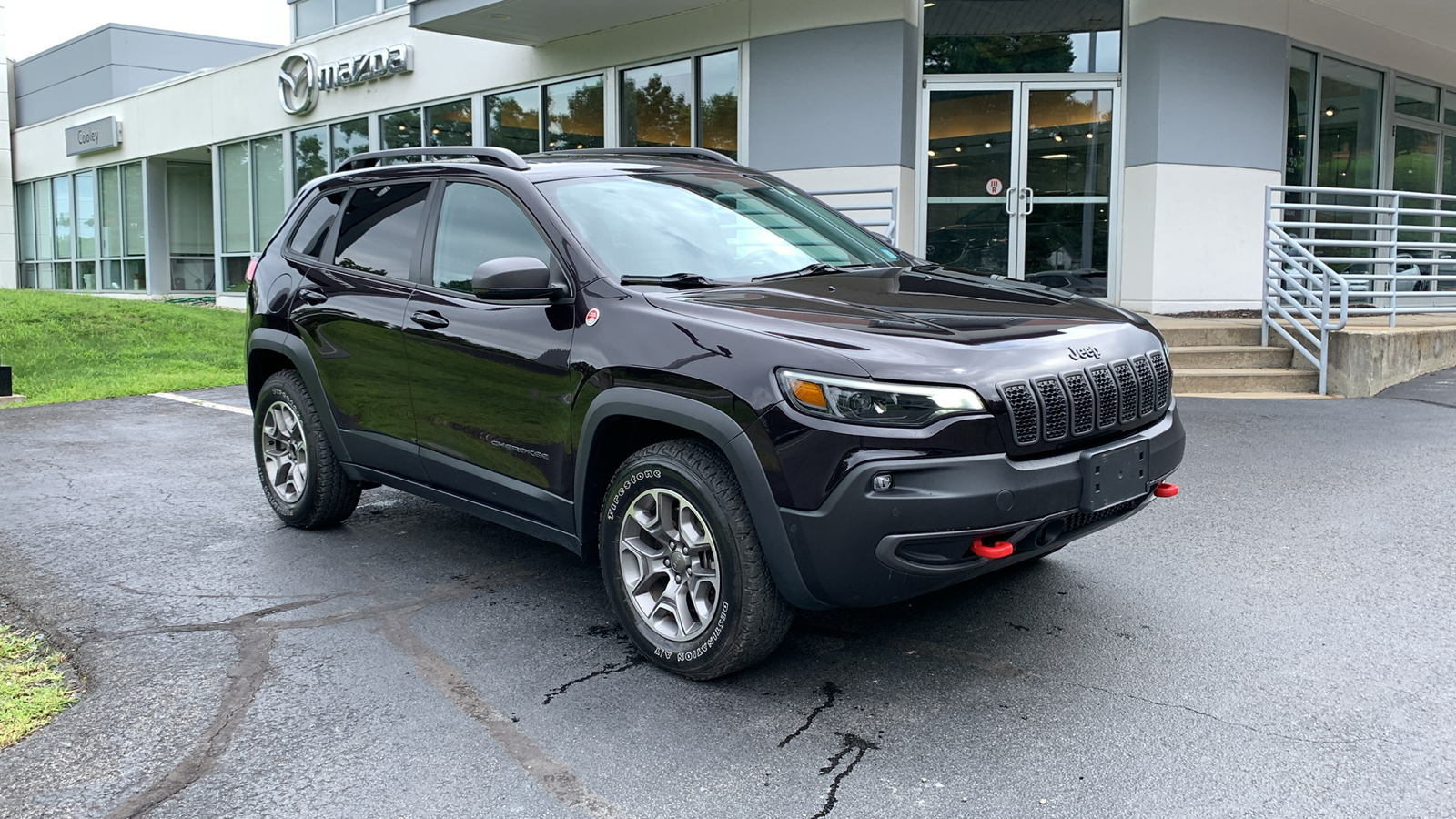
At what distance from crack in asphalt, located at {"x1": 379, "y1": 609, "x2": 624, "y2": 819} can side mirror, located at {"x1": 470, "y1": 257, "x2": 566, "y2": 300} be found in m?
1.32

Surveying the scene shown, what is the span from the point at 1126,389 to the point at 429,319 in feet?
8.88

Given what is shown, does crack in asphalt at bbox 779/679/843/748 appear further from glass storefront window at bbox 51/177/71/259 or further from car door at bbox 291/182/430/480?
glass storefront window at bbox 51/177/71/259

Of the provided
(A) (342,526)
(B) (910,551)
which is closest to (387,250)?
(A) (342,526)

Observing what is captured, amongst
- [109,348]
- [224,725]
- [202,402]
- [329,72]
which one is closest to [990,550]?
[224,725]

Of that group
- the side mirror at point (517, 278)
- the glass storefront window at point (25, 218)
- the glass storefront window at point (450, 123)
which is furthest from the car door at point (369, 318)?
the glass storefront window at point (25, 218)

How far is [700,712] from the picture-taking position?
139 inches

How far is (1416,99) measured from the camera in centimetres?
1667

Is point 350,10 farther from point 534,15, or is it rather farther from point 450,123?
point 534,15

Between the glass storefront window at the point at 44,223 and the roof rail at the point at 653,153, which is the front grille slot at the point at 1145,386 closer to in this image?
the roof rail at the point at 653,153

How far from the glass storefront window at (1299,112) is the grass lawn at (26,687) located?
47.9 ft

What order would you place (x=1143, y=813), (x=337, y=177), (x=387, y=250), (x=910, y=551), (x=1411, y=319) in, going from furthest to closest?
(x=1411, y=319)
(x=337, y=177)
(x=387, y=250)
(x=910, y=551)
(x=1143, y=813)

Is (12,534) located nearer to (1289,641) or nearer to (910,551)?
(910,551)

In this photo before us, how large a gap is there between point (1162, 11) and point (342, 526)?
Answer: 1111cm

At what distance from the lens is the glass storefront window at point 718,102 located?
1459 cm
